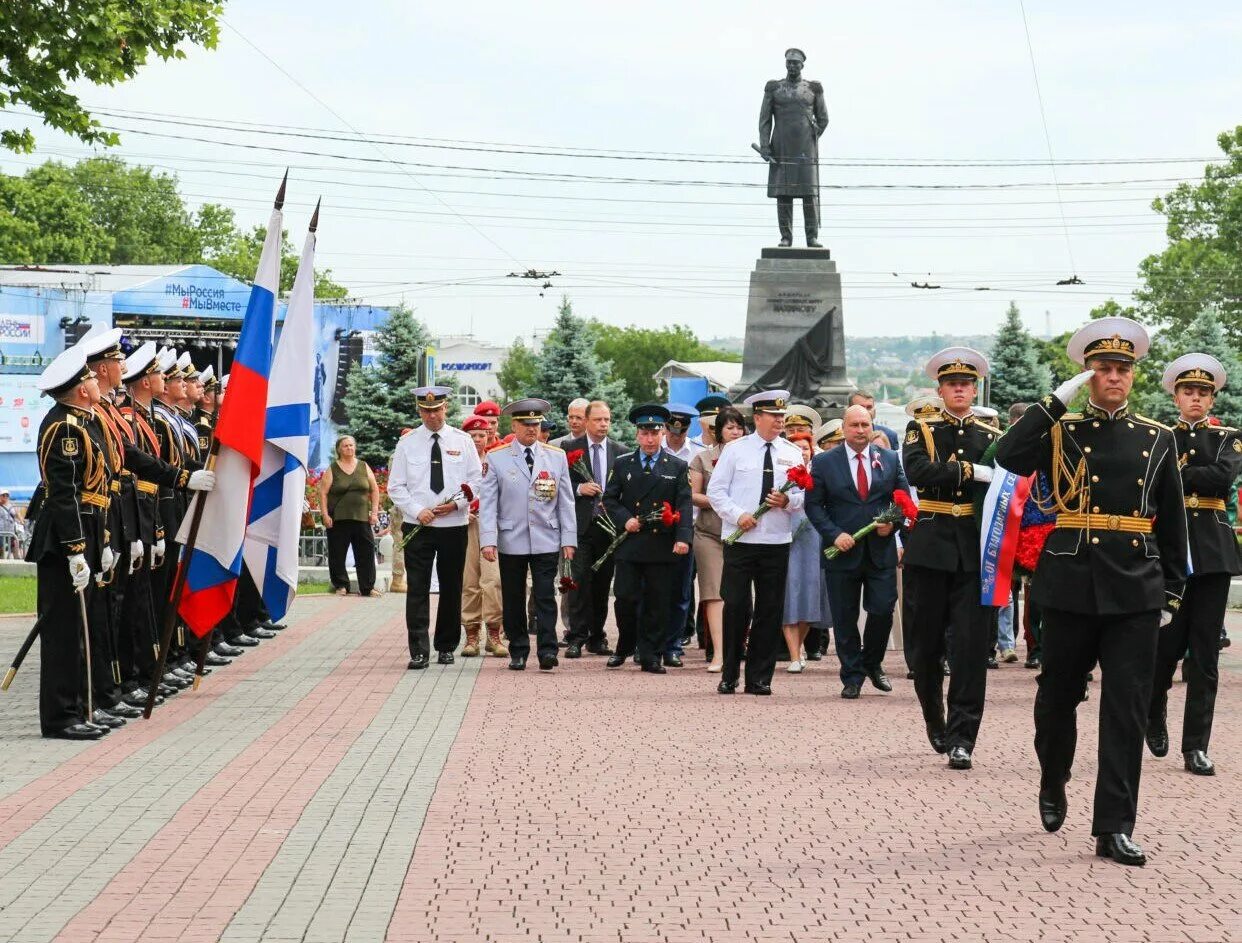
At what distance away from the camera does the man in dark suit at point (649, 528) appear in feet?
49.7

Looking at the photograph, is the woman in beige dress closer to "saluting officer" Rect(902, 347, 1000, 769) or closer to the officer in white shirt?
the officer in white shirt

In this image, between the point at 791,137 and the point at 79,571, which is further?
the point at 791,137

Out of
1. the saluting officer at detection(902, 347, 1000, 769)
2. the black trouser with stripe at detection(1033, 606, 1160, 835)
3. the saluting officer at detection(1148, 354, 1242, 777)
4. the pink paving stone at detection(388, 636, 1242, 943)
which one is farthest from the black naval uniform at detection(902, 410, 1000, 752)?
the black trouser with stripe at detection(1033, 606, 1160, 835)

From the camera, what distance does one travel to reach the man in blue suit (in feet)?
44.0

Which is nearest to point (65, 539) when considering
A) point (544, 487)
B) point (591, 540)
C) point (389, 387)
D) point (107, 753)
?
point (107, 753)

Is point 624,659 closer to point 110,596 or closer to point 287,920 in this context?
point 110,596

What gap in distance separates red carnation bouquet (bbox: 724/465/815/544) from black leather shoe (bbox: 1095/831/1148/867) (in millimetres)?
6205

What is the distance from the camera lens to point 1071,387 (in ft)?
26.8

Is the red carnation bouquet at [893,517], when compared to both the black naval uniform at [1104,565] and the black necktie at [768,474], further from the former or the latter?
the black naval uniform at [1104,565]

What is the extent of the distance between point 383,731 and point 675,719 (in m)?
1.86

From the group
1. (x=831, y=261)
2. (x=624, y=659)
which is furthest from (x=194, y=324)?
(x=624, y=659)

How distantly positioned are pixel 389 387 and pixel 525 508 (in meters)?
35.9

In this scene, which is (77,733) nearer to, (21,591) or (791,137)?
(21,591)

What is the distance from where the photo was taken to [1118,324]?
26.6 ft
